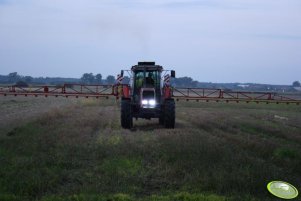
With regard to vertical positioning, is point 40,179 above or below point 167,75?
below

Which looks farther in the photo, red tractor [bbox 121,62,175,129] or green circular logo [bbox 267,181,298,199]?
red tractor [bbox 121,62,175,129]

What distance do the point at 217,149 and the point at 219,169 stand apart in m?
2.67

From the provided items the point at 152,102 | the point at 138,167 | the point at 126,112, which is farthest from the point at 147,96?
the point at 138,167

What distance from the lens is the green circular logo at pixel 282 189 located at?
30.9 ft

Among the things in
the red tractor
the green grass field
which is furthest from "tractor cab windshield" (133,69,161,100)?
the green grass field

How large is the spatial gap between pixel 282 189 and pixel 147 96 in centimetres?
1154

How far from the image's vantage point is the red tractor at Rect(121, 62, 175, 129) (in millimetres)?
20344

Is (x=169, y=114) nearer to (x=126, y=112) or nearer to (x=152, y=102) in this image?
(x=152, y=102)

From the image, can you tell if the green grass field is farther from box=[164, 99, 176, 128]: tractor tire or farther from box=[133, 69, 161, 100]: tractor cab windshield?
box=[133, 69, 161, 100]: tractor cab windshield

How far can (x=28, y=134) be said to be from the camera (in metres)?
17.4

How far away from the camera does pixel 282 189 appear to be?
972 centimetres

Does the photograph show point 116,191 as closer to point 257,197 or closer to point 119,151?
point 257,197

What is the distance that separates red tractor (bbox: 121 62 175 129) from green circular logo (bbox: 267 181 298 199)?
1056cm

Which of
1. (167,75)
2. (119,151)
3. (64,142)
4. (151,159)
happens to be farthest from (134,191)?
(167,75)
